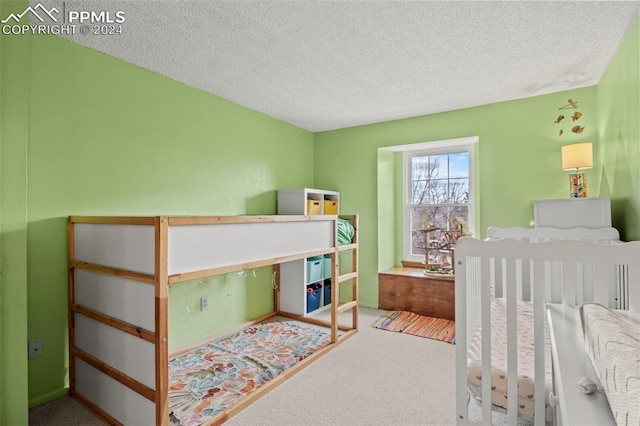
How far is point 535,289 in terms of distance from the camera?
1237 millimetres

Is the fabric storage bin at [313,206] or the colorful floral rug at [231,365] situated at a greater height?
the fabric storage bin at [313,206]

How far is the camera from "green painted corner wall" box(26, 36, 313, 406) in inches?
78.6

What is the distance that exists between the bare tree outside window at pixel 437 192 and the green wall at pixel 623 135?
1324 millimetres

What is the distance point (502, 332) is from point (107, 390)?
89.1 inches

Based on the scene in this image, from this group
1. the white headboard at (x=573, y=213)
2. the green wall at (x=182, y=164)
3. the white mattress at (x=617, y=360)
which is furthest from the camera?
the white headboard at (x=573, y=213)

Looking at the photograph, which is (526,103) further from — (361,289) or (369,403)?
(369,403)

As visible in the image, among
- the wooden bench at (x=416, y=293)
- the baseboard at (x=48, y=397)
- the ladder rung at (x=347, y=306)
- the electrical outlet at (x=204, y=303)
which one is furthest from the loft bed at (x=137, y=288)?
the wooden bench at (x=416, y=293)

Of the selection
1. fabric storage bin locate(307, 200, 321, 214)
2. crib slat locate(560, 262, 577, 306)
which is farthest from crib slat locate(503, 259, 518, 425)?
fabric storage bin locate(307, 200, 321, 214)

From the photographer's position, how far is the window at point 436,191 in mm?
3859

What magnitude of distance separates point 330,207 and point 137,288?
2.56 meters

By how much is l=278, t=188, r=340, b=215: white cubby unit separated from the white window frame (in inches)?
38.0

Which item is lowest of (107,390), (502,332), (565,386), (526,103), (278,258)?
(107,390)

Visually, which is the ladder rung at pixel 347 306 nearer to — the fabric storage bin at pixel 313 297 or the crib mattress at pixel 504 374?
the fabric storage bin at pixel 313 297

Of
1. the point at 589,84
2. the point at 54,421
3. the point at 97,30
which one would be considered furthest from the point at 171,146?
the point at 589,84
